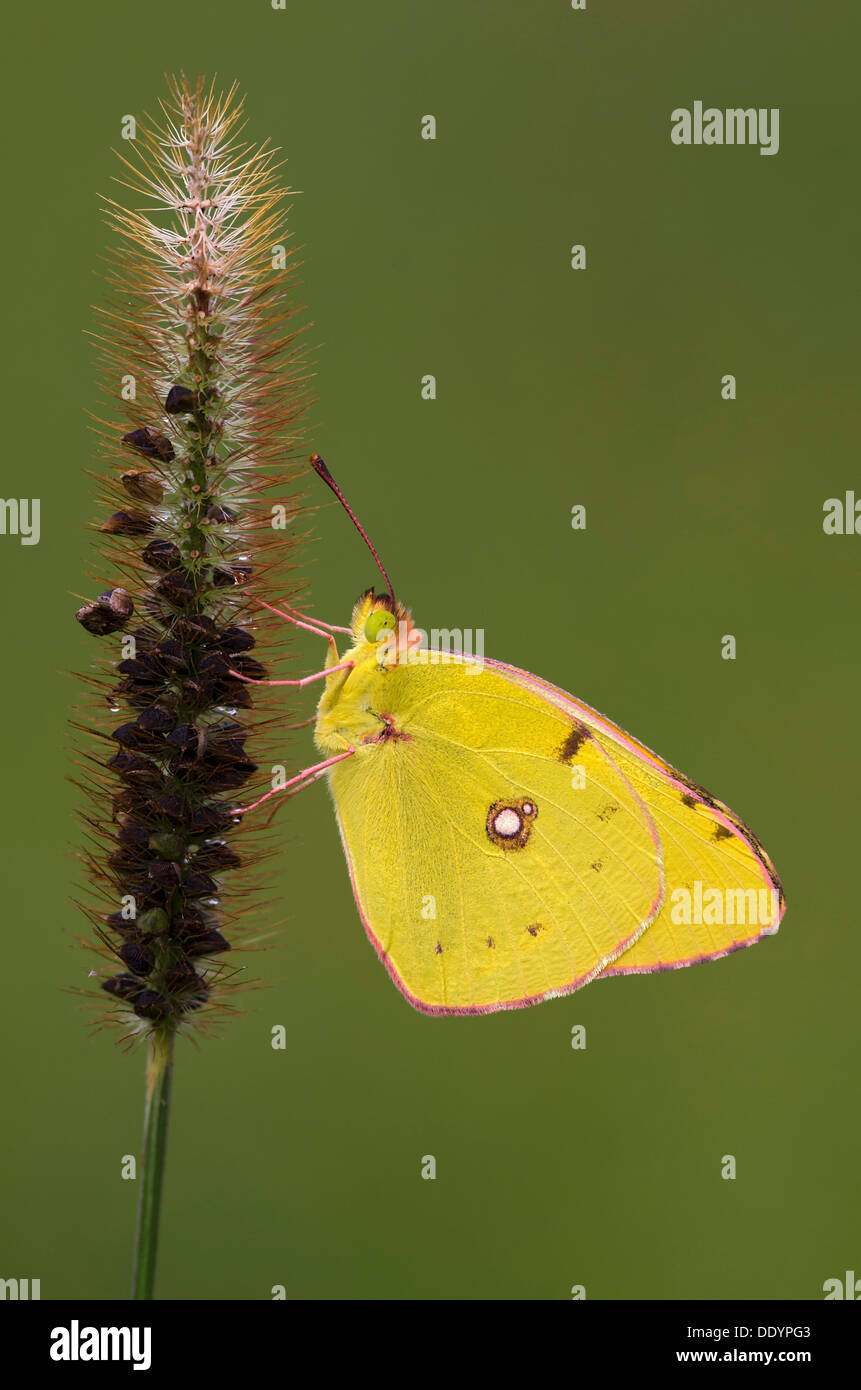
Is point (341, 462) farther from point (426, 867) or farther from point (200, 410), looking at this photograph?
point (200, 410)

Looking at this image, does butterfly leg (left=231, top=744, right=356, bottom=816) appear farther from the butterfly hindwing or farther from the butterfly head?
the butterfly hindwing

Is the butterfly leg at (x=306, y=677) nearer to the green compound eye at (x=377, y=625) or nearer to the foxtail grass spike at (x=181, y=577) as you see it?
the foxtail grass spike at (x=181, y=577)

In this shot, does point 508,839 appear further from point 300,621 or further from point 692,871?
point 300,621

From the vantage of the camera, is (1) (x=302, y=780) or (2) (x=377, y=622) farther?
(2) (x=377, y=622)

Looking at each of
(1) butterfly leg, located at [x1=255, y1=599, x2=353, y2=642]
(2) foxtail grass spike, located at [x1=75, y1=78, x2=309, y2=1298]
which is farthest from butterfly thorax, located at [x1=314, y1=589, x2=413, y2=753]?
(2) foxtail grass spike, located at [x1=75, y1=78, x2=309, y2=1298]

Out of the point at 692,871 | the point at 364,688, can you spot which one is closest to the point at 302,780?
the point at 364,688

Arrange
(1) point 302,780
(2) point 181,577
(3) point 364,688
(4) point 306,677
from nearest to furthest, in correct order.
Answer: (2) point 181,577 < (4) point 306,677 < (1) point 302,780 < (3) point 364,688

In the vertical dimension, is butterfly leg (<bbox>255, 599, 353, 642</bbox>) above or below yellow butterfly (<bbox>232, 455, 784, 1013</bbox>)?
above
